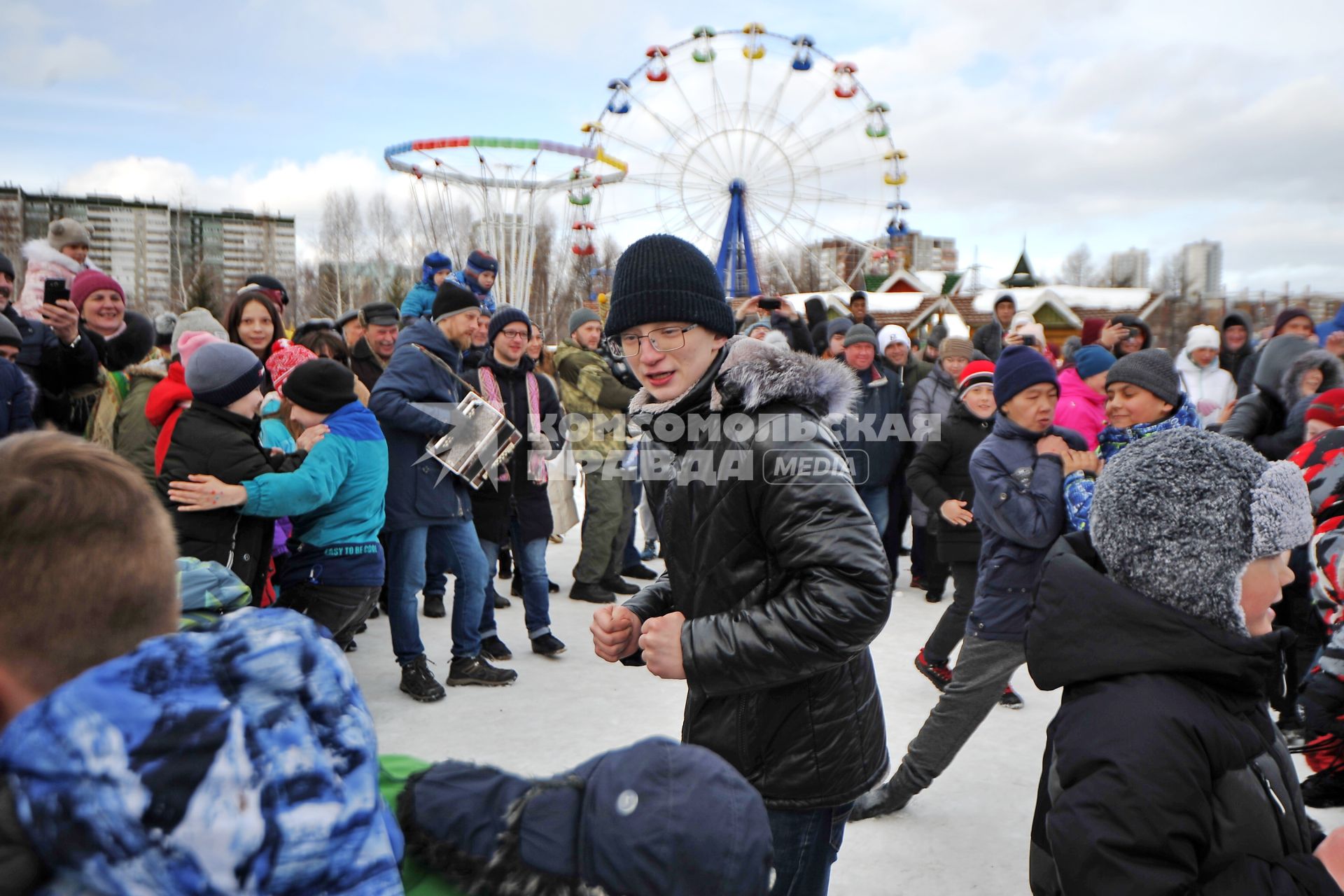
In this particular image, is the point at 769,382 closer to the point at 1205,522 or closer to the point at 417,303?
the point at 1205,522

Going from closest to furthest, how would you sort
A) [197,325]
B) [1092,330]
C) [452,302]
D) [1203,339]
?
[197,325], [452,302], [1203,339], [1092,330]

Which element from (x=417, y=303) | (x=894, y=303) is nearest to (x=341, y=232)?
(x=894, y=303)

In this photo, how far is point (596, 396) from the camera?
6.29 metres

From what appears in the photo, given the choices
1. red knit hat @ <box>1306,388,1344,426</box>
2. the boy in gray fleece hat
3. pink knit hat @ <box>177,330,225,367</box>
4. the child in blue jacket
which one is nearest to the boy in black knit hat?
the boy in gray fleece hat

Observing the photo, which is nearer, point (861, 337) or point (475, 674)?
point (475, 674)

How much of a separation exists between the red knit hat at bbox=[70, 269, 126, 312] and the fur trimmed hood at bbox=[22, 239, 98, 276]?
2.48 feet

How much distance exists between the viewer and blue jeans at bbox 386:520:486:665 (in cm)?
446

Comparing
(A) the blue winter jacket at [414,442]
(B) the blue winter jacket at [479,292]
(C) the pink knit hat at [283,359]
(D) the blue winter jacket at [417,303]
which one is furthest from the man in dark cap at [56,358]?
(D) the blue winter jacket at [417,303]

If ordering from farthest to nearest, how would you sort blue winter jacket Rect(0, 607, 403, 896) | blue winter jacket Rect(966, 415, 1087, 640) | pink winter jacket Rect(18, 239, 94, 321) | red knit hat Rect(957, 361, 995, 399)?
pink winter jacket Rect(18, 239, 94, 321), red knit hat Rect(957, 361, 995, 399), blue winter jacket Rect(966, 415, 1087, 640), blue winter jacket Rect(0, 607, 403, 896)

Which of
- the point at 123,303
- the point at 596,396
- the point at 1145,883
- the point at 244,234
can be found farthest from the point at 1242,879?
the point at 244,234

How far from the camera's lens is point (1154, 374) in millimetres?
3514

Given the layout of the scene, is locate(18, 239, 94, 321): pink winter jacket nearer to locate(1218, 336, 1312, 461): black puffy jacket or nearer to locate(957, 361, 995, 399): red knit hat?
locate(957, 361, 995, 399): red knit hat

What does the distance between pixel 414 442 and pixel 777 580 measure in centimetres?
321

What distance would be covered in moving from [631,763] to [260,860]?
31cm
